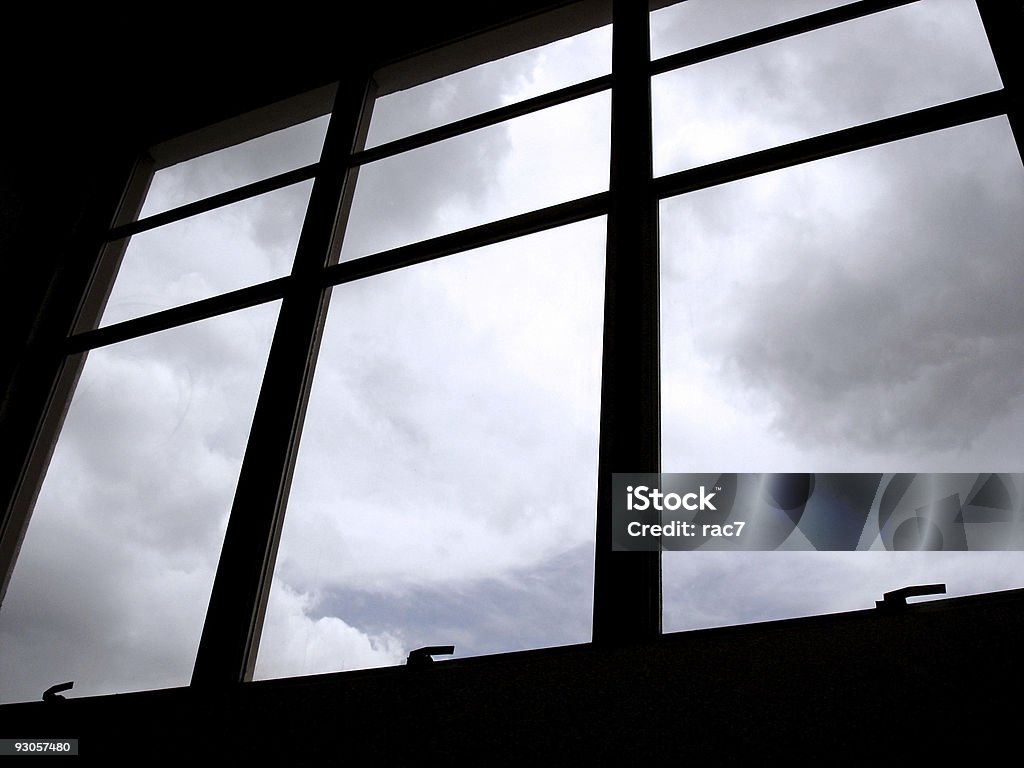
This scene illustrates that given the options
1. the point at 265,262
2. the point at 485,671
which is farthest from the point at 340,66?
the point at 485,671

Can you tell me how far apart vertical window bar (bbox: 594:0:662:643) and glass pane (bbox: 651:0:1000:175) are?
3.8 inches

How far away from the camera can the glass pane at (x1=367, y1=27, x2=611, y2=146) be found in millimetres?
3094

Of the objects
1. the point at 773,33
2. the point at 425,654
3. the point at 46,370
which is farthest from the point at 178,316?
the point at 773,33

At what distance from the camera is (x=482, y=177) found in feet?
9.71

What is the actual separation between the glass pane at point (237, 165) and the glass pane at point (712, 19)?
4.56 ft

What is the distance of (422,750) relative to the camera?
5.97 ft

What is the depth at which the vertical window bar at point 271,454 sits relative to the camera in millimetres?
2307

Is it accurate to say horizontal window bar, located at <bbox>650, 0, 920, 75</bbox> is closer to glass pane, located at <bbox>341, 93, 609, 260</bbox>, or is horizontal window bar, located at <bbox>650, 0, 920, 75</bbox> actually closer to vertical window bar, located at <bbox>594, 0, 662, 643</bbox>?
vertical window bar, located at <bbox>594, 0, 662, 643</bbox>

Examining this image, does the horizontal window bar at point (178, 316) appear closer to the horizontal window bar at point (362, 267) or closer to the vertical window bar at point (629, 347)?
the horizontal window bar at point (362, 267)

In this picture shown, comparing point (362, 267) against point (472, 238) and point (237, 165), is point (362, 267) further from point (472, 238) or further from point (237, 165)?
point (237, 165)

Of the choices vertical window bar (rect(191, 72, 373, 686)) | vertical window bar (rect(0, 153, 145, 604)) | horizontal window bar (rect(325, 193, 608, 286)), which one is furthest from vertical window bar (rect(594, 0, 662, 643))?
vertical window bar (rect(0, 153, 145, 604))

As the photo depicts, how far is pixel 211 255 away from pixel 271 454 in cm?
114

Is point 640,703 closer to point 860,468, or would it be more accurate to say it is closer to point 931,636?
point 931,636

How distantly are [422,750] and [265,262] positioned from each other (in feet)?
6.40
